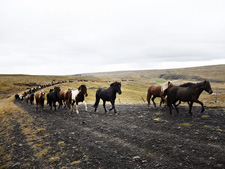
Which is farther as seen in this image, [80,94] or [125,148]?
[80,94]

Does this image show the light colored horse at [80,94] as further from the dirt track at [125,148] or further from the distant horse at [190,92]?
the distant horse at [190,92]

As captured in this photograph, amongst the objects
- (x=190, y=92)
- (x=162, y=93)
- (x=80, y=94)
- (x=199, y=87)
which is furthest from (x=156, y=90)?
(x=80, y=94)

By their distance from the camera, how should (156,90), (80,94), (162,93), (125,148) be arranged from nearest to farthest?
(125,148) → (162,93) → (80,94) → (156,90)

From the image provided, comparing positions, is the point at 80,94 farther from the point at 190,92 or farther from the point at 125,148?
the point at 125,148

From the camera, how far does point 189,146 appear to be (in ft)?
22.2

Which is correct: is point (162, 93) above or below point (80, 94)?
below

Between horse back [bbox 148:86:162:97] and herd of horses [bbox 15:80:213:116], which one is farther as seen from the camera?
horse back [bbox 148:86:162:97]

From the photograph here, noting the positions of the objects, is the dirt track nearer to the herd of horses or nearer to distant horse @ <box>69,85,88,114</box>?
the herd of horses

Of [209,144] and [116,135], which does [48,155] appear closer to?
[116,135]

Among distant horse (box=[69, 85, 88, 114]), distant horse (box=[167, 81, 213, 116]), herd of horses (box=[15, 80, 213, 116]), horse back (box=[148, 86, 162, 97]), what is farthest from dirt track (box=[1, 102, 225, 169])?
horse back (box=[148, 86, 162, 97])

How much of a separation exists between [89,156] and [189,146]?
4.27 metres

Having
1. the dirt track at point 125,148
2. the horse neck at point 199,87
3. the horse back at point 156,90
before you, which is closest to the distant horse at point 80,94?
the dirt track at point 125,148

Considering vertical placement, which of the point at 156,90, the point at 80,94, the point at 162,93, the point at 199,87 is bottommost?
the point at 162,93

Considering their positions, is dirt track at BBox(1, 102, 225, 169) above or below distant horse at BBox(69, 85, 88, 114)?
below
